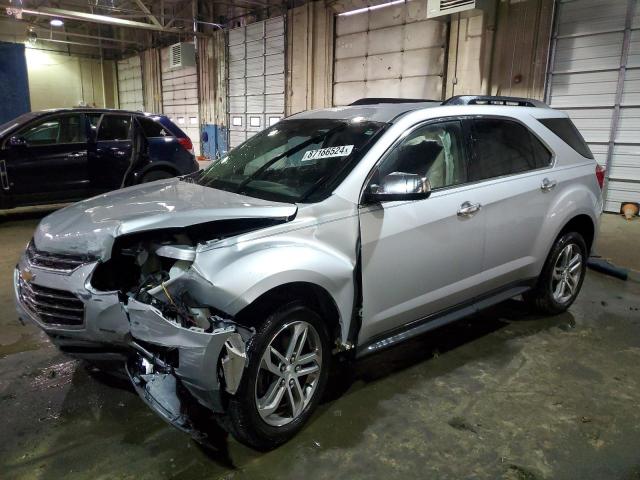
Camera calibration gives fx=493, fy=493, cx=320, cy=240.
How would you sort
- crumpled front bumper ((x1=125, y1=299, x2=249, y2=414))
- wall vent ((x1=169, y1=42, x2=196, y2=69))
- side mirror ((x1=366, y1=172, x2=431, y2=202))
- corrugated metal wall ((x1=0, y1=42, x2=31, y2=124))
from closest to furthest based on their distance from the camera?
1. crumpled front bumper ((x1=125, y1=299, x2=249, y2=414))
2. side mirror ((x1=366, y1=172, x2=431, y2=202))
3. corrugated metal wall ((x1=0, y1=42, x2=31, y2=124))
4. wall vent ((x1=169, y1=42, x2=196, y2=69))

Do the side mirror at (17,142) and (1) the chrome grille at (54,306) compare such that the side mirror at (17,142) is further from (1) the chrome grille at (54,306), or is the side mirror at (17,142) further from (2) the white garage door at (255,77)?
(2) the white garage door at (255,77)

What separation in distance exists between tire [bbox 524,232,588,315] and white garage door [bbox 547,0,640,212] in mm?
5189

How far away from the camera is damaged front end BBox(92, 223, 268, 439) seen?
6.57ft

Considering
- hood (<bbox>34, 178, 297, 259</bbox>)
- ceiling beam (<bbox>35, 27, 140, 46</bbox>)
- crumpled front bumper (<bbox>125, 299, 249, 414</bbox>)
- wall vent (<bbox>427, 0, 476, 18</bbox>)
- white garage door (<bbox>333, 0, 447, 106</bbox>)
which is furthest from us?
ceiling beam (<bbox>35, 27, 140, 46</bbox>)

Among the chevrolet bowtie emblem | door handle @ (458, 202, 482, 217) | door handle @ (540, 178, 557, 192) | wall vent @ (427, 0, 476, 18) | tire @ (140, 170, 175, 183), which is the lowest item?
the chevrolet bowtie emblem

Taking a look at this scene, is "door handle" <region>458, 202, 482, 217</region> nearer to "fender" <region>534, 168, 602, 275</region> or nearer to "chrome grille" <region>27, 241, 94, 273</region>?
"fender" <region>534, 168, 602, 275</region>

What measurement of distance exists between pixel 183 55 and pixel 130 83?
6.99 m

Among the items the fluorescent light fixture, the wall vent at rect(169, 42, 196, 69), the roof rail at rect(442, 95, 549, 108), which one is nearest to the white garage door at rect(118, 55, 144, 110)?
the wall vent at rect(169, 42, 196, 69)

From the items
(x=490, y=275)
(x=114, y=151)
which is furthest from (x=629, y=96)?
(x=114, y=151)

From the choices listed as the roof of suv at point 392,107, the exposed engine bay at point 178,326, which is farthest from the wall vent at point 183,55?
the exposed engine bay at point 178,326

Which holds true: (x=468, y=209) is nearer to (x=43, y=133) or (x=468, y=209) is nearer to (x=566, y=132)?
(x=566, y=132)

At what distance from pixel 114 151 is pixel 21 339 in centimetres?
445

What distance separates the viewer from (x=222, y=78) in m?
16.5

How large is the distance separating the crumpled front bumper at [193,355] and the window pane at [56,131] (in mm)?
5943
